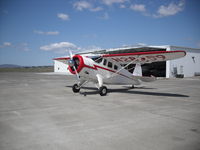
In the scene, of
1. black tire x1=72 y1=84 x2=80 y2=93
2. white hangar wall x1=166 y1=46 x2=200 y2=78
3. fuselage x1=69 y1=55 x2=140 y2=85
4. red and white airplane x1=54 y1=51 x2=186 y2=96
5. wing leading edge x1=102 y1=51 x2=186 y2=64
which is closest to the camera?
wing leading edge x1=102 y1=51 x2=186 y2=64

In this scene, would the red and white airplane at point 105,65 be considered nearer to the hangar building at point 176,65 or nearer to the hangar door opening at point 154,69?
the hangar building at point 176,65

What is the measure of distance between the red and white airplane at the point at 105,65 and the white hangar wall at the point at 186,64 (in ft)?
67.5

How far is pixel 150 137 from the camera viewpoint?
173 inches

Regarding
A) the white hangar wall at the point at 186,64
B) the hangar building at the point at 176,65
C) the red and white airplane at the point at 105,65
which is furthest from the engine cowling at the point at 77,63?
the white hangar wall at the point at 186,64

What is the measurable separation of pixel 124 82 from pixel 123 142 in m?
9.71

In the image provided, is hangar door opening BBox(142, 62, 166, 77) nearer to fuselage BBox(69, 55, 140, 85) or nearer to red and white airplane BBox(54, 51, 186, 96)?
fuselage BBox(69, 55, 140, 85)

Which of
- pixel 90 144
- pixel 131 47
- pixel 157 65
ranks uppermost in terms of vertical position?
pixel 131 47

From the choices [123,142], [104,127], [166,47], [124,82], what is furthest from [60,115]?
[166,47]

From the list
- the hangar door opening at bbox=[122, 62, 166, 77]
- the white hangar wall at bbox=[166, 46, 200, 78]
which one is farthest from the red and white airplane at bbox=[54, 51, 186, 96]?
the hangar door opening at bbox=[122, 62, 166, 77]

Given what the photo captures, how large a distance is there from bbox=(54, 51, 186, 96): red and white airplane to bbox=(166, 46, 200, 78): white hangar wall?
67.5ft

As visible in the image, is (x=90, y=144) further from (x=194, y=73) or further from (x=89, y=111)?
(x=194, y=73)

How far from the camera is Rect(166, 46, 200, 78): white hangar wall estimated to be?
106ft

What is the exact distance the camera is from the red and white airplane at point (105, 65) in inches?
438

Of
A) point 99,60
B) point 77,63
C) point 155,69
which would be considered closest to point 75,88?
point 77,63
